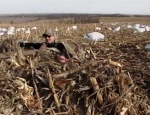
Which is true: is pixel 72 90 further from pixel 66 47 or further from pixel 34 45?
pixel 34 45

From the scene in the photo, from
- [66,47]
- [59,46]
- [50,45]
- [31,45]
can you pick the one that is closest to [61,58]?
[66,47]

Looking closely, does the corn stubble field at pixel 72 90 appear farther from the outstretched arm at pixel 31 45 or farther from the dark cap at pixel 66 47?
the outstretched arm at pixel 31 45

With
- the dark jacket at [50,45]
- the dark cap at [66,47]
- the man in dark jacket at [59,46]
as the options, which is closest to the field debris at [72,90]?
the man in dark jacket at [59,46]

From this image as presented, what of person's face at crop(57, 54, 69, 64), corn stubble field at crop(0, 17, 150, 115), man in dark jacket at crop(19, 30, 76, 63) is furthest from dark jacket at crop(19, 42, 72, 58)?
corn stubble field at crop(0, 17, 150, 115)

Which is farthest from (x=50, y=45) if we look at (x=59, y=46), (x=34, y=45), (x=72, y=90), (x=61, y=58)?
(x=72, y=90)

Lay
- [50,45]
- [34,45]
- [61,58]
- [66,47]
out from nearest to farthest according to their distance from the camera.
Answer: [61,58]
[66,47]
[50,45]
[34,45]

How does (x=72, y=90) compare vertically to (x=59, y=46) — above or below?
below

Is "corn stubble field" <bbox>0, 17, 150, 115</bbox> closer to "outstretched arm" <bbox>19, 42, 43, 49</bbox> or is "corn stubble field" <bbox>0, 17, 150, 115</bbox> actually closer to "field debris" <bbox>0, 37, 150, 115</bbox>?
"field debris" <bbox>0, 37, 150, 115</bbox>

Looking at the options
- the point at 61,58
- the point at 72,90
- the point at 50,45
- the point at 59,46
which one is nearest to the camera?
the point at 72,90

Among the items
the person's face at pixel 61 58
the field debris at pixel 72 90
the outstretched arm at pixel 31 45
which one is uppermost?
the outstretched arm at pixel 31 45

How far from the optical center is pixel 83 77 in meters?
5.20

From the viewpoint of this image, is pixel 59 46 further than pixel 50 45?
No

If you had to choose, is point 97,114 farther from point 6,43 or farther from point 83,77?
point 6,43

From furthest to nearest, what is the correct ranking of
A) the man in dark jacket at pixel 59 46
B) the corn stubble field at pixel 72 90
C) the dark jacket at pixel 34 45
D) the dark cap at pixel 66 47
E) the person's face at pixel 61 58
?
the dark jacket at pixel 34 45 < the dark cap at pixel 66 47 < the man in dark jacket at pixel 59 46 < the person's face at pixel 61 58 < the corn stubble field at pixel 72 90
